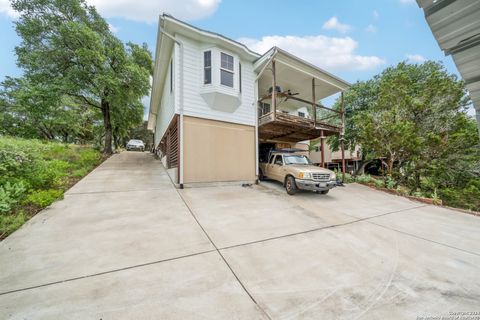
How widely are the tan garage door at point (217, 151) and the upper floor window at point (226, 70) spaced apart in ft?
5.85

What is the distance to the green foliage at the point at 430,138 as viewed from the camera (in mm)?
8617

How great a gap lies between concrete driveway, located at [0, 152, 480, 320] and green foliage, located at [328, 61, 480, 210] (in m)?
5.32

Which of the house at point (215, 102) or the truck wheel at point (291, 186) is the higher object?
the house at point (215, 102)

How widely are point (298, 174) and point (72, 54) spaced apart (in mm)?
16029

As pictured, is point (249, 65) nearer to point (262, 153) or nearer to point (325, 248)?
point (262, 153)

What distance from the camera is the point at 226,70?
25.7 feet

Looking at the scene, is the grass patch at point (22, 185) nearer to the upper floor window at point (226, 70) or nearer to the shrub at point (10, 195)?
the shrub at point (10, 195)

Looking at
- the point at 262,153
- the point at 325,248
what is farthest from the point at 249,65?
the point at 325,248

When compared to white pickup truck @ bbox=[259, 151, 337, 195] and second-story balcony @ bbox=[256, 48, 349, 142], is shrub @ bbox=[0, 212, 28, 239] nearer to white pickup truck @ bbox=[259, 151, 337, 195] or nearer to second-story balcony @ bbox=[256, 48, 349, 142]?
white pickup truck @ bbox=[259, 151, 337, 195]

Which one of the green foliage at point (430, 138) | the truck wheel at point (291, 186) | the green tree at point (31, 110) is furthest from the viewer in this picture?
the green tree at point (31, 110)

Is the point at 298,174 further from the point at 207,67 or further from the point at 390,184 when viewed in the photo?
the point at 207,67

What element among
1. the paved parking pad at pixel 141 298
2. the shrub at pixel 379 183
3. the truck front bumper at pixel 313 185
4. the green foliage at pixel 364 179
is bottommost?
the paved parking pad at pixel 141 298

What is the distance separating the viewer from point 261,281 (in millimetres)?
2293

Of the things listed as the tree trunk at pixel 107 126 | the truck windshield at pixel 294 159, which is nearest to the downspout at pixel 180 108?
the truck windshield at pixel 294 159
